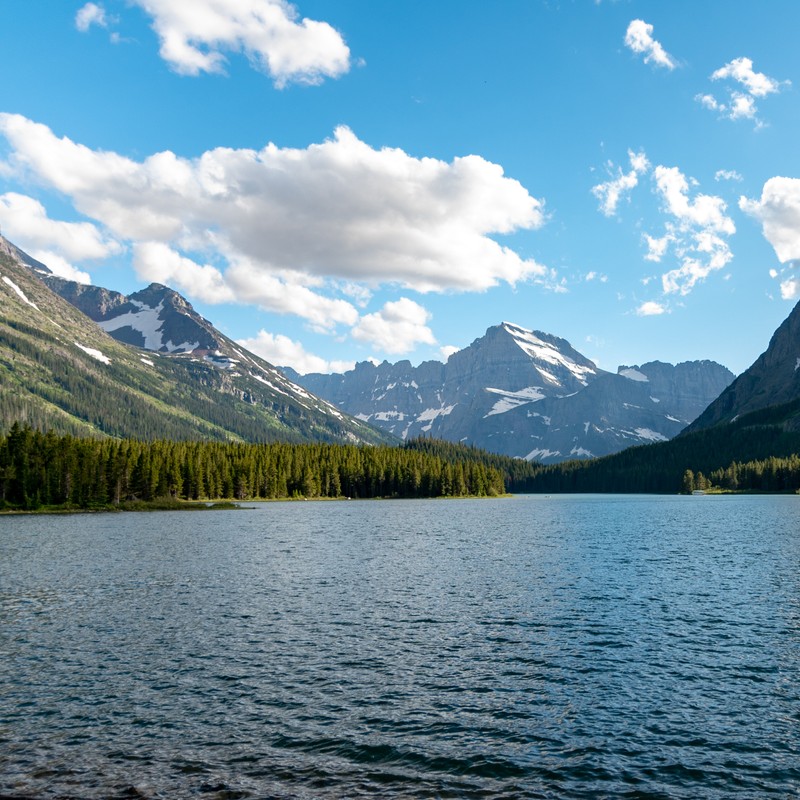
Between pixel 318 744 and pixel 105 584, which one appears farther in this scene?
pixel 105 584

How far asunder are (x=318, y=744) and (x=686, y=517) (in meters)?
156

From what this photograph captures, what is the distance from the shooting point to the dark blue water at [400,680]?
24.4m

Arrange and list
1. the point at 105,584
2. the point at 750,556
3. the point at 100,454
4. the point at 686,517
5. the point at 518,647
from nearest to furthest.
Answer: the point at 518,647
the point at 105,584
the point at 750,556
the point at 686,517
the point at 100,454

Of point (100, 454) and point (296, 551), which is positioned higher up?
point (100, 454)

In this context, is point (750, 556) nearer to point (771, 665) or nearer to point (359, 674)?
point (771, 665)

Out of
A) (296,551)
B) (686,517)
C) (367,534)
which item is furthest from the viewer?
(686,517)

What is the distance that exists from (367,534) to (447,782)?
95.0 m

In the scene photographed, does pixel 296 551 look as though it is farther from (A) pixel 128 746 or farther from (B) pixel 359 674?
(A) pixel 128 746

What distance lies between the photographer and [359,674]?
36.2 m

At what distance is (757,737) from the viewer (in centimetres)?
2755

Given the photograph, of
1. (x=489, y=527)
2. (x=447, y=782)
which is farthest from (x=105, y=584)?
(x=489, y=527)

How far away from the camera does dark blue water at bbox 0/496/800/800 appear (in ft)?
80.0

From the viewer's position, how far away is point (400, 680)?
3525 cm

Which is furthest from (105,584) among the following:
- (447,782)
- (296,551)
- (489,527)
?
(489,527)
